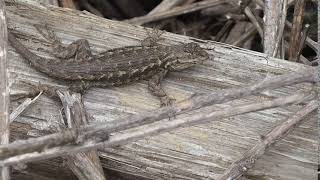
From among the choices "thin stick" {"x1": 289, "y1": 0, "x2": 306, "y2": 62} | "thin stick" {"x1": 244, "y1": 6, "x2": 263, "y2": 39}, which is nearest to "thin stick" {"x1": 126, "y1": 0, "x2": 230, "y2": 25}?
"thin stick" {"x1": 244, "y1": 6, "x2": 263, "y2": 39}

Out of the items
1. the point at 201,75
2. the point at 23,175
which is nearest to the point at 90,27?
the point at 201,75

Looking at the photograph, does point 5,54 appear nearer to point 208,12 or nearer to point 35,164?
point 35,164

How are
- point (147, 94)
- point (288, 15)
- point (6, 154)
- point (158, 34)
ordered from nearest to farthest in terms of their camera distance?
point (6, 154) → point (147, 94) → point (158, 34) → point (288, 15)

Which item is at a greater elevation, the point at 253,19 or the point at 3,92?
the point at 253,19

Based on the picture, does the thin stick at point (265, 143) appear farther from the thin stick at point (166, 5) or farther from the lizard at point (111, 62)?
the thin stick at point (166, 5)

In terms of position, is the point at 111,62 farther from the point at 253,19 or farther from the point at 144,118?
the point at 144,118

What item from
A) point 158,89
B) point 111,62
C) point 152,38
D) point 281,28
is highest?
point 281,28

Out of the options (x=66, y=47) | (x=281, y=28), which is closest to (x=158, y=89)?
(x=66, y=47)
